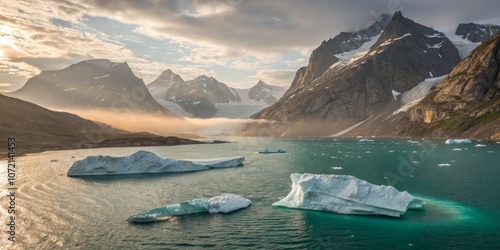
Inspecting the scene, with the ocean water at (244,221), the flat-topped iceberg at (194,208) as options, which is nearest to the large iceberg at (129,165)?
the ocean water at (244,221)

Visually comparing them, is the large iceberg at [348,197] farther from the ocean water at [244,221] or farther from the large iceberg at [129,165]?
the large iceberg at [129,165]

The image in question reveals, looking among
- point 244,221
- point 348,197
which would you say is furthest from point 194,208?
point 348,197

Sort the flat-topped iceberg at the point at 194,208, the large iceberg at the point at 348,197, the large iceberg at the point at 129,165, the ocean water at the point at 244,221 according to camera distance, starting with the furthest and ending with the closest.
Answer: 1. the large iceberg at the point at 129,165
2. the large iceberg at the point at 348,197
3. the flat-topped iceberg at the point at 194,208
4. the ocean water at the point at 244,221

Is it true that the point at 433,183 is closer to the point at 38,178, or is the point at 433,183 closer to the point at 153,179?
the point at 153,179

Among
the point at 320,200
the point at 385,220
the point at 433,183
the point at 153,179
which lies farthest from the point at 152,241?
the point at 433,183

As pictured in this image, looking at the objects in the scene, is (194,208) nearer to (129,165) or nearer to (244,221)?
(244,221)

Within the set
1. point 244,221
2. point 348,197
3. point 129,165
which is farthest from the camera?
point 129,165
